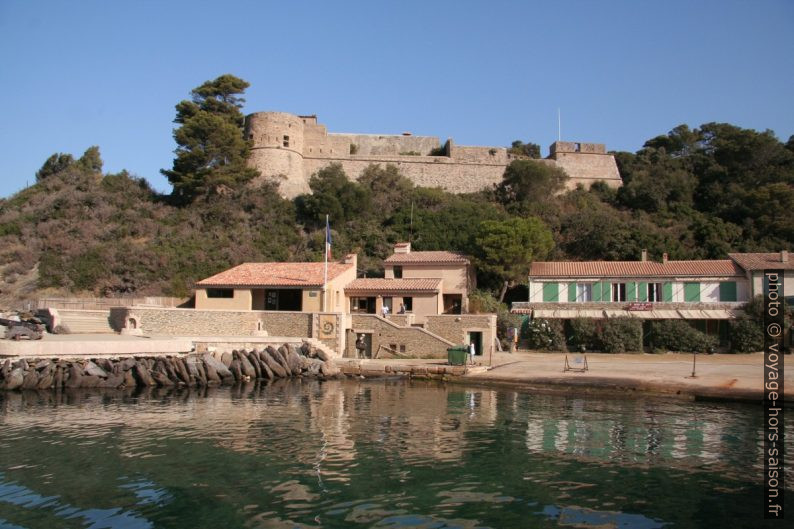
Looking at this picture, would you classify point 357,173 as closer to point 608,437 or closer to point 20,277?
point 20,277

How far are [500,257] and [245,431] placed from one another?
74.4 ft

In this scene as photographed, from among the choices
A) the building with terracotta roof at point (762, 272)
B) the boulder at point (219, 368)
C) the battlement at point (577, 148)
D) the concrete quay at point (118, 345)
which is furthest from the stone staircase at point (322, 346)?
the battlement at point (577, 148)

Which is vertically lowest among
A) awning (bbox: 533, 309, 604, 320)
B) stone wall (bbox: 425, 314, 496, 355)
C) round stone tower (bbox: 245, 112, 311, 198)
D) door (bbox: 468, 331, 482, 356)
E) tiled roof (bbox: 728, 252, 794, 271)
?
door (bbox: 468, 331, 482, 356)

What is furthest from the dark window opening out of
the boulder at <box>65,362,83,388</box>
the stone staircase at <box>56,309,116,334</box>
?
the boulder at <box>65,362,83,388</box>

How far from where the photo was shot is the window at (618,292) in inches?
1336

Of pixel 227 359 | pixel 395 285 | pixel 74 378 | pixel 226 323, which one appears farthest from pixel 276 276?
pixel 74 378

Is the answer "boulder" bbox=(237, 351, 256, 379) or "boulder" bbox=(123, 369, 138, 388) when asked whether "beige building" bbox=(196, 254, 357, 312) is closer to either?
→ "boulder" bbox=(237, 351, 256, 379)

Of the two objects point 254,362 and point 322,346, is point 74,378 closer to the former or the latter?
point 254,362

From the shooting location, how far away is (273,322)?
30.6m

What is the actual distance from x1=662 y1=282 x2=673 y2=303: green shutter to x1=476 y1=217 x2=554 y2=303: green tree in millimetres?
7010

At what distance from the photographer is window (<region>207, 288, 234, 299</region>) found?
33.3 meters

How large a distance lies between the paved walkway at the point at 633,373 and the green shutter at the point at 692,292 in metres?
4.25

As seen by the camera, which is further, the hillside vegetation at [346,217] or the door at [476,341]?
the hillside vegetation at [346,217]

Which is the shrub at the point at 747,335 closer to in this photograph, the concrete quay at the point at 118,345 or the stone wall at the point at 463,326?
the stone wall at the point at 463,326
